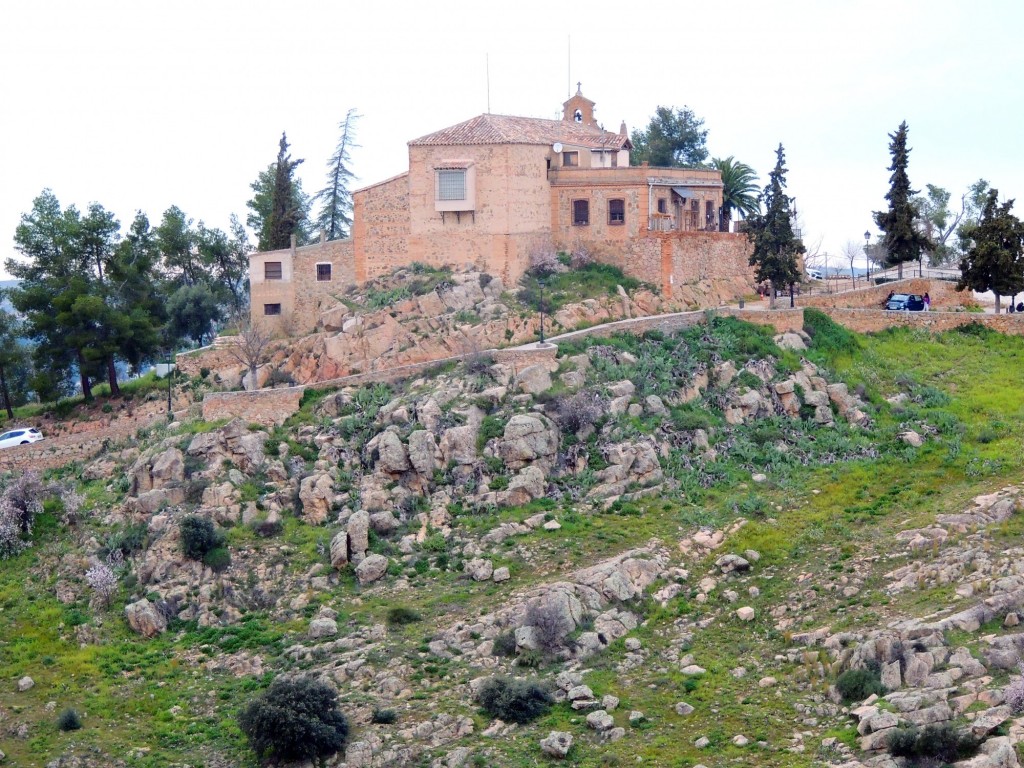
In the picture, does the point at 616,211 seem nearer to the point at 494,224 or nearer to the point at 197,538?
the point at 494,224

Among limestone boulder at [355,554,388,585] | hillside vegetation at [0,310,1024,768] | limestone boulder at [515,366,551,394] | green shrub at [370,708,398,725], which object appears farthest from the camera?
limestone boulder at [515,366,551,394]

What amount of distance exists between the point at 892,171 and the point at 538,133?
14.2 meters

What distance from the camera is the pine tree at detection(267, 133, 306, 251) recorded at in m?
56.9

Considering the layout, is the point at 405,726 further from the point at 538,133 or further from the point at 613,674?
the point at 538,133

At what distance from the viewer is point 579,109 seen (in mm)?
→ 59531

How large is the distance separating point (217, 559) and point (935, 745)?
64.9 feet

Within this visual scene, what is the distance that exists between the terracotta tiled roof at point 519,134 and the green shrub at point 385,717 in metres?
23.3

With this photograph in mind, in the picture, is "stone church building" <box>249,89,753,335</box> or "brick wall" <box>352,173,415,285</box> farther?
"brick wall" <box>352,173,415,285</box>

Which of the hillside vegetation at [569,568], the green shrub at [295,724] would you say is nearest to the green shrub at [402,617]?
the hillside vegetation at [569,568]

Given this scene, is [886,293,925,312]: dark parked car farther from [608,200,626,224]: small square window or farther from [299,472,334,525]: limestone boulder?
[299,472,334,525]: limestone boulder

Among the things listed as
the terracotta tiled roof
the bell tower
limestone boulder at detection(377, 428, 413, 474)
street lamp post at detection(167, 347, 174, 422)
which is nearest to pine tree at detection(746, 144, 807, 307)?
the terracotta tiled roof

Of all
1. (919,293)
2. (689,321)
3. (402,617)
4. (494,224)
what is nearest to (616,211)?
(494,224)

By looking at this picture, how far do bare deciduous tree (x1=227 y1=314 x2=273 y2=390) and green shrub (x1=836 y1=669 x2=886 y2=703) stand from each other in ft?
75.9

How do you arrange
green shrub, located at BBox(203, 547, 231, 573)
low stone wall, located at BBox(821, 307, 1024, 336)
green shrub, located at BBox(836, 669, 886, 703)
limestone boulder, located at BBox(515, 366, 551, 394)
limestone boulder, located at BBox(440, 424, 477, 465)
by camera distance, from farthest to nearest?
1. low stone wall, located at BBox(821, 307, 1024, 336)
2. limestone boulder, located at BBox(515, 366, 551, 394)
3. limestone boulder, located at BBox(440, 424, 477, 465)
4. green shrub, located at BBox(203, 547, 231, 573)
5. green shrub, located at BBox(836, 669, 886, 703)
